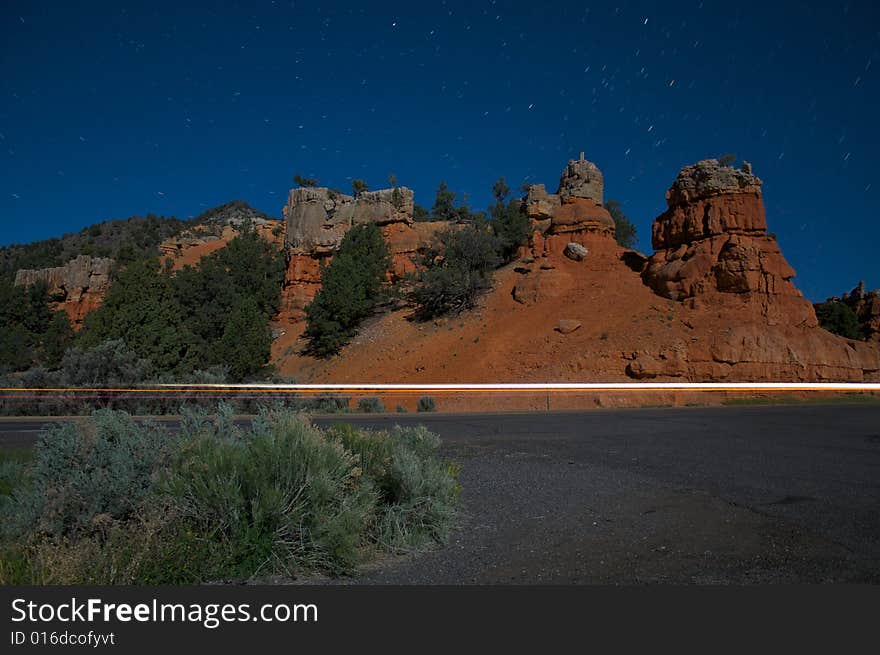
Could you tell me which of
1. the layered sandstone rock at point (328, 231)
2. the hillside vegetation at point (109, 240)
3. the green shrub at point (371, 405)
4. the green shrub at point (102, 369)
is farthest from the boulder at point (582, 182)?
the hillside vegetation at point (109, 240)

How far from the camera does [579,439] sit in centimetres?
1330

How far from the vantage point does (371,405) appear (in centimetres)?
2650

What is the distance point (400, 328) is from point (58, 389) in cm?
2597

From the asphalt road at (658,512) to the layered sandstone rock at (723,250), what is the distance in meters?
25.5

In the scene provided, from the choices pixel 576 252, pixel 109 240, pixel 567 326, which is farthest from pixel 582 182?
pixel 109 240

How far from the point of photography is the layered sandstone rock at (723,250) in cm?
3653

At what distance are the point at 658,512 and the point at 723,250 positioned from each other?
1384 inches

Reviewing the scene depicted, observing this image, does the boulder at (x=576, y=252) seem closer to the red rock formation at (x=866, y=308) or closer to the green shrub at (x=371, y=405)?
the green shrub at (x=371, y=405)

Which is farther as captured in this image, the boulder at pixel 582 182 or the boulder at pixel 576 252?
the boulder at pixel 582 182

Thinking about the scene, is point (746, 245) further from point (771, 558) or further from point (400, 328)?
point (771, 558)

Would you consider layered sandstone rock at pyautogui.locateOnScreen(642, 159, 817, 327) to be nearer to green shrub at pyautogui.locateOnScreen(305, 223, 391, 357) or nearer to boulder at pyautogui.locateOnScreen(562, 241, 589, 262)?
boulder at pyautogui.locateOnScreen(562, 241, 589, 262)

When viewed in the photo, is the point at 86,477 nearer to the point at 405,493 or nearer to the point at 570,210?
the point at 405,493

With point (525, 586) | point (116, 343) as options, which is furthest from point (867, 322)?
point (525, 586)

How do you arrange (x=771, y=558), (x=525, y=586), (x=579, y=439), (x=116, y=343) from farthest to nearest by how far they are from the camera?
1. (x=116, y=343)
2. (x=579, y=439)
3. (x=771, y=558)
4. (x=525, y=586)
